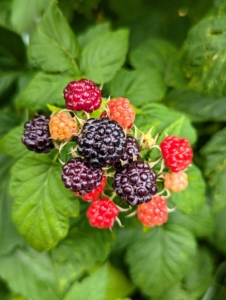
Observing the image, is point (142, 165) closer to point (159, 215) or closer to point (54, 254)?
point (159, 215)

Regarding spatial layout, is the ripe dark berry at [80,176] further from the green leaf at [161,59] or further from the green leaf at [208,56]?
the green leaf at [161,59]

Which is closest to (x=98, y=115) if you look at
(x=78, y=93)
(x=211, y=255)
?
(x=78, y=93)

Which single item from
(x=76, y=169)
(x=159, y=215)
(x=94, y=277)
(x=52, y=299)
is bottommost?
(x=52, y=299)

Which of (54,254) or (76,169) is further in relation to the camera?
(54,254)

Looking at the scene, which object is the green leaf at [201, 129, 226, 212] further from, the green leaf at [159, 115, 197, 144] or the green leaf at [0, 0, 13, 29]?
the green leaf at [0, 0, 13, 29]

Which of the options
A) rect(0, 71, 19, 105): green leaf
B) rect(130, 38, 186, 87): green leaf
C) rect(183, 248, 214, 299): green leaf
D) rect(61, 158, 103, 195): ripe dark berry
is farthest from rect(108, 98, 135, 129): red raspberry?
rect(183, 248, 214, 299): green leaf

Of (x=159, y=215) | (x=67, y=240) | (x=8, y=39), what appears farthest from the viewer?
(x=8, y=39)

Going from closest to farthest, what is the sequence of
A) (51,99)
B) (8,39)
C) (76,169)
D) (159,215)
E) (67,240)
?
(76,169) → (159,215) → (51,99) → (67,240) → (8,39)

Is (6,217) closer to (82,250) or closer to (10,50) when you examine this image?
(82,250)

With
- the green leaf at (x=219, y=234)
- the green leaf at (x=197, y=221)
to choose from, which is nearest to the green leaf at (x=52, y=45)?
the green leaf at (x=197, y=221)
